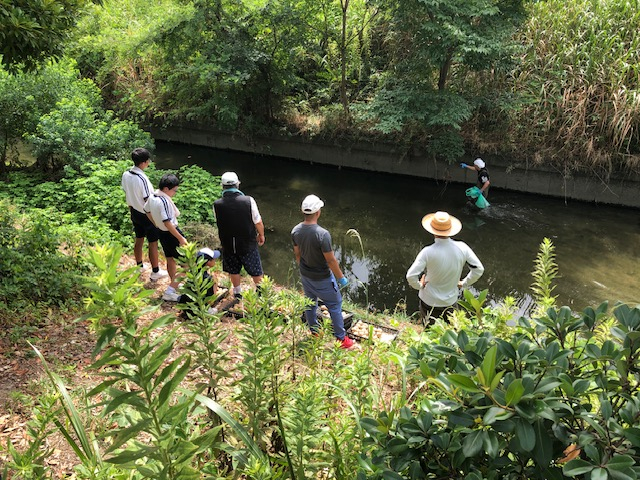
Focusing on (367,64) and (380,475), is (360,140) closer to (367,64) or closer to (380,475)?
(367,64)

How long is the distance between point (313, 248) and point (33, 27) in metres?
3.13

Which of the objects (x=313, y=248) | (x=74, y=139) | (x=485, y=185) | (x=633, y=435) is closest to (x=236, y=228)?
(x=313, y=248)

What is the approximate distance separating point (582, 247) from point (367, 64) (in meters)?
7.61

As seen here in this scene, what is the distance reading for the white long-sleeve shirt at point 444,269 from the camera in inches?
178

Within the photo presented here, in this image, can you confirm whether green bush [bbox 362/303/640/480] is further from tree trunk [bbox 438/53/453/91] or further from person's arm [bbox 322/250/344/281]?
tree trunk [bbox 438/53/453/91]

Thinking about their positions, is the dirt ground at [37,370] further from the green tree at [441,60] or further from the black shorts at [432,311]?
the green tree at [441,60]

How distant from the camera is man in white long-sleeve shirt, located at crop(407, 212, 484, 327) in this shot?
4.52 meters

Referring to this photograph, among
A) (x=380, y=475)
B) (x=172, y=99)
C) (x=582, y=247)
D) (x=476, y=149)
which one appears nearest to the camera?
(x=380, y=475)

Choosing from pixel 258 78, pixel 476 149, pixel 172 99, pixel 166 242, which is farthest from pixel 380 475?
pixel 172 99

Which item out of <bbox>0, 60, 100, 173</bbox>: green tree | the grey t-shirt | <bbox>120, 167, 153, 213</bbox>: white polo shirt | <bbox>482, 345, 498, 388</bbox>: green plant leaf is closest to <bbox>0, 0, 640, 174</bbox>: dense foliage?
<bbox>0, 60, 100, 173</bbox>: green tree

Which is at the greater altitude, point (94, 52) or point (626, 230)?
point (94, 52)

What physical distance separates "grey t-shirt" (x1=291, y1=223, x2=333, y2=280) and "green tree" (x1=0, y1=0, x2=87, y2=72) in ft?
9.48

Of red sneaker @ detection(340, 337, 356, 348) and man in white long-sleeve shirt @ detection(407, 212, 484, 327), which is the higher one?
man in white long-sleeve shirt @ detection(407, 212, 484, 327)

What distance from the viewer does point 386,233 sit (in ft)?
31.6
